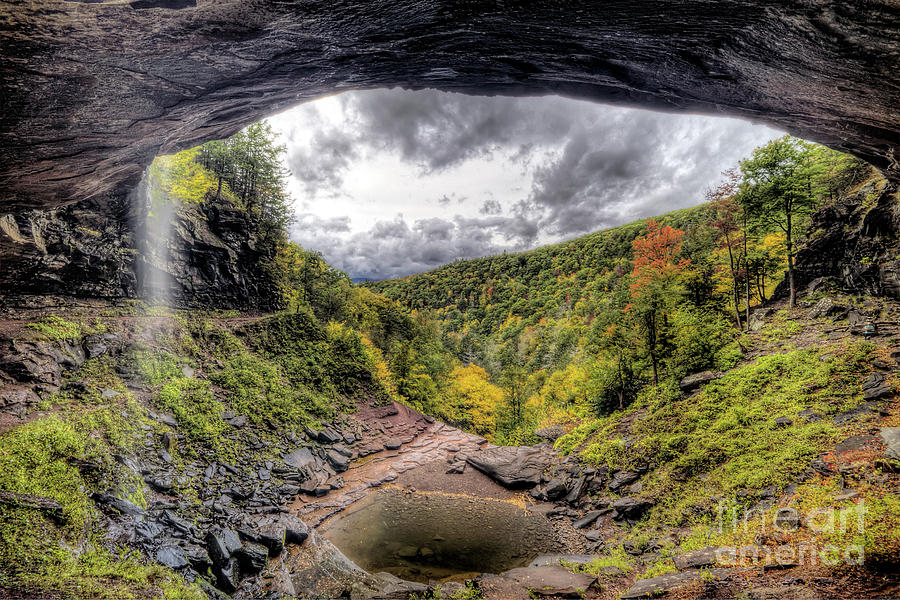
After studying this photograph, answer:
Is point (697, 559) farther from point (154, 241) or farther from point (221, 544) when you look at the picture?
point (154, 241)

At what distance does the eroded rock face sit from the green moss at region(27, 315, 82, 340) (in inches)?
248

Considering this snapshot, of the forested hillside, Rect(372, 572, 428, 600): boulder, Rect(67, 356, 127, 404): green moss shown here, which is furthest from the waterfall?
the forested hillside

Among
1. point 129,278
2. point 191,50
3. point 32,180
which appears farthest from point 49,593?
point 129,278

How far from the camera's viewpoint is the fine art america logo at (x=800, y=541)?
5301mm

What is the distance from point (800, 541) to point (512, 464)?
15457mm

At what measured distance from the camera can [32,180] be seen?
6.32 m

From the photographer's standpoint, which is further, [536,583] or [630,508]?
[630,508]

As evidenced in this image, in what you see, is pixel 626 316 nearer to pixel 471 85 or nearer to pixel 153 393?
pixel 471 85

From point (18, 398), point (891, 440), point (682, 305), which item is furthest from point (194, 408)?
point (682, 305)

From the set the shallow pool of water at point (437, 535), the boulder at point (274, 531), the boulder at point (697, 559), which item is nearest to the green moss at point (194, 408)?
the boulder at point (274, 531)

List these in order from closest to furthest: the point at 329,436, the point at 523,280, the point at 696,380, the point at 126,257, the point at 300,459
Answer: the point at 696,380 < the point at 126,257 < the point at 300,459 < the point at 329,436 < the point at 523,280

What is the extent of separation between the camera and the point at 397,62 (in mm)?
5977

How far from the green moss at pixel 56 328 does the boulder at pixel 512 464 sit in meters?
21.6

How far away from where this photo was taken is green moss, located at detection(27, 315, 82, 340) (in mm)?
10750
